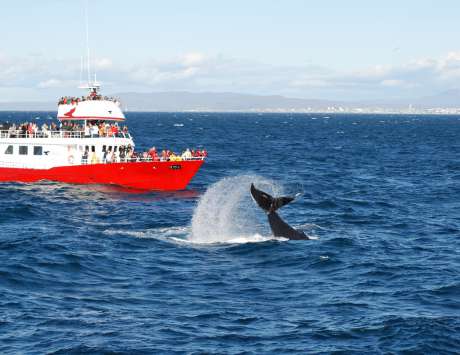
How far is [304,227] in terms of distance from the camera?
42188 mm

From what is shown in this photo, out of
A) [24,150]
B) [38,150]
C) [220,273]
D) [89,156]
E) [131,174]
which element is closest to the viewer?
[220,273]

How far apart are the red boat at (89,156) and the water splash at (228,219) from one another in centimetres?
366

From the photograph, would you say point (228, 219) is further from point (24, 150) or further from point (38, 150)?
point (24, 150)

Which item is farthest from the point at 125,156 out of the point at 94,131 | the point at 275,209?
the point at 275,209

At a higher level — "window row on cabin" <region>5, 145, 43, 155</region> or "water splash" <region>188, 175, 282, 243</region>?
"window row on cabin" <region>5, 145, 43, 155</region>

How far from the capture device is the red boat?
5697cm

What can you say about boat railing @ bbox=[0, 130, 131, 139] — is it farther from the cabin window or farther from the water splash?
the water splash

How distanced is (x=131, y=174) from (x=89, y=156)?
3715mm

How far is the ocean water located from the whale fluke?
2.46 ft

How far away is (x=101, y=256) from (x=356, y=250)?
38.2 ft

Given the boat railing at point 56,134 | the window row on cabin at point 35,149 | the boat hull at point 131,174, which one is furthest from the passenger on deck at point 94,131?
the boat hull at point 131,174

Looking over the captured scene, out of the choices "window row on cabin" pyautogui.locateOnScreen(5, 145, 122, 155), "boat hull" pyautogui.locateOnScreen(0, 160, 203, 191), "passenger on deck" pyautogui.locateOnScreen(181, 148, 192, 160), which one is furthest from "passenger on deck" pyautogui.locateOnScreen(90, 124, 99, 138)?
"passenger on deck" pyautogui.locateOnScreen(181, 148, 192, 160)

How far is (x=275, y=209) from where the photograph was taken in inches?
1368

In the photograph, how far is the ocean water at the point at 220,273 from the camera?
73.9ft
